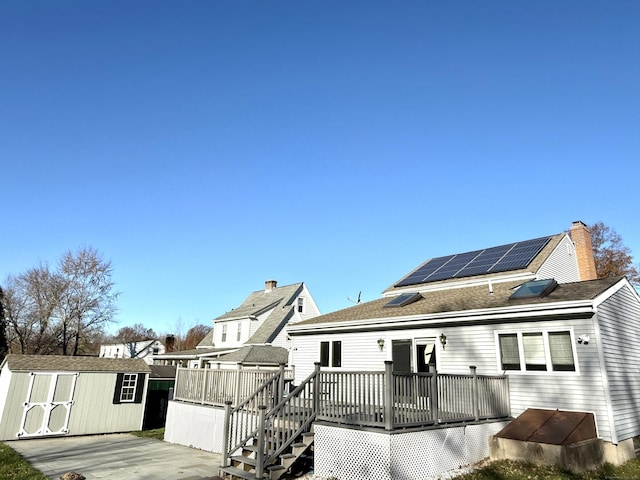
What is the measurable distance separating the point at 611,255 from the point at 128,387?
38304 millimetres

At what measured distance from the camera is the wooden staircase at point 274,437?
823cm

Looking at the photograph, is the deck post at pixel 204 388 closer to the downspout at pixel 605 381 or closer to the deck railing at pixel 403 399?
the deck railing at pixel 403 399

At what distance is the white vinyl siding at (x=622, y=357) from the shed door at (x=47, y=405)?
1899 cm

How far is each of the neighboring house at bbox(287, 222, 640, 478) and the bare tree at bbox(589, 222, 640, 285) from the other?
21.5 metres

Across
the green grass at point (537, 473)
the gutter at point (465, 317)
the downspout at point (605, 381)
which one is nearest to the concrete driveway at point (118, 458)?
the gutter at point (465, 317)

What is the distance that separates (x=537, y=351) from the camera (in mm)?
10953

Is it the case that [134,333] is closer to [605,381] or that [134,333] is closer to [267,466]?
[267,466]

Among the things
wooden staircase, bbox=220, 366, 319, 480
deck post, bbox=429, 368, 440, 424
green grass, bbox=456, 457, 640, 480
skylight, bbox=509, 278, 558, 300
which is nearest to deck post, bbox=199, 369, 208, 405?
wooden staircase, bbox=220, 366, 319, 480

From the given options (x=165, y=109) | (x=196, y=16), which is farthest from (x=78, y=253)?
(x=196, y=16)

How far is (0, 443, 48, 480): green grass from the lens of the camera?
908 cm

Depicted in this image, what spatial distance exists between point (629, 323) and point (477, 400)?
6255mm

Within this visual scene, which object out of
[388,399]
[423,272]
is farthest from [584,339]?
[423,272]

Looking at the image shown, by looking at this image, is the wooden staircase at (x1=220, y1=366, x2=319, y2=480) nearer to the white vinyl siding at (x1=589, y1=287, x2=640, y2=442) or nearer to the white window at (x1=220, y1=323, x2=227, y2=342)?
the white vinyl siding at (x1=589, y1=287, x2=640, y2=442)

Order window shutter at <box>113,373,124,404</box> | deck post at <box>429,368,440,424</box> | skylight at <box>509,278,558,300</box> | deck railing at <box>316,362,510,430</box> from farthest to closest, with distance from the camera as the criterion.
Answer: window shutter at <box>113,373,124,404</box> < skylight at <box>509,278,558,300</box> < deck post at <box>429,368,440,424</box> < deck railing at <box>316,362,510,430</box>
